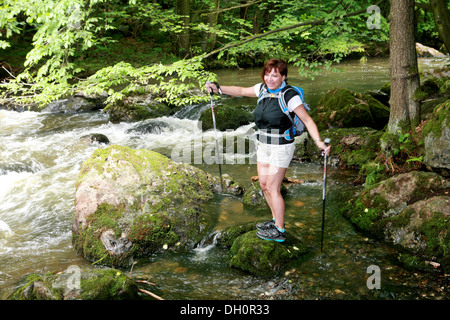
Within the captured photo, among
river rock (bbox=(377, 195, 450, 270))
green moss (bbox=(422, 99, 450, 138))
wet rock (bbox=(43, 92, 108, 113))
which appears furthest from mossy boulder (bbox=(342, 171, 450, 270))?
wet rock (bbox=(43, 92, 108, 113))

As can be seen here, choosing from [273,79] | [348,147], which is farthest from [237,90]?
[348,147]

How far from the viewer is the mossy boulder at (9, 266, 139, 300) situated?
395cm

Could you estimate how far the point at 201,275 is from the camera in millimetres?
5016

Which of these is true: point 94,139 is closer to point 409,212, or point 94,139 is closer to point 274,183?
point 274,183

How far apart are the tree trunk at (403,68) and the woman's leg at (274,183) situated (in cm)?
381

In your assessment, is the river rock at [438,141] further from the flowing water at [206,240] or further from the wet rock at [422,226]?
the flowing water at [206,240]

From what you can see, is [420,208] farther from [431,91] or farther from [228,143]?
[431,91]

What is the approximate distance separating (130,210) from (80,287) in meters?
2.02

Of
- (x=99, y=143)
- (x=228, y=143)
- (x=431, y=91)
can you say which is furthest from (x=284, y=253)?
(x=431, y=91)

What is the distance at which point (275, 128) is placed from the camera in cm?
454

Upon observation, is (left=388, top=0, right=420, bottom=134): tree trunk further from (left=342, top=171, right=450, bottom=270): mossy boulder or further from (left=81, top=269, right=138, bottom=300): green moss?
(left=81, top=269, right=138, bottom=300): green moss

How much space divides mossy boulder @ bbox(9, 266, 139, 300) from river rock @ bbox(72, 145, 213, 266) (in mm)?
1272

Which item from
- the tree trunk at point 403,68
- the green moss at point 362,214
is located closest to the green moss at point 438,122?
the tree trunk at point 403,68

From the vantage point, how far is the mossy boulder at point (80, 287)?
12.9ft
